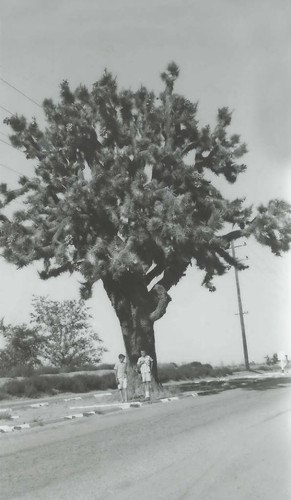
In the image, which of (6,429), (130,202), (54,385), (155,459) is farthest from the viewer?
(54,385)

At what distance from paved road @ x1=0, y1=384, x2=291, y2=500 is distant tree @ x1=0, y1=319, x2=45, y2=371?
45204 millimetres

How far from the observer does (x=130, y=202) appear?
1670 cm

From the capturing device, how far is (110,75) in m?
18.2

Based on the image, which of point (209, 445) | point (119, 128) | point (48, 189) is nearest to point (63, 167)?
point (48, 189)

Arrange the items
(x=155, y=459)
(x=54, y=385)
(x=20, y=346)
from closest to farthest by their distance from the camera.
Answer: (x=155, y=459) < (x=54, y=385) < (x=20, y=346)

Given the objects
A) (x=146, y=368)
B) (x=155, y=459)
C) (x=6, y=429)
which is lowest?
(x=155, y=459)

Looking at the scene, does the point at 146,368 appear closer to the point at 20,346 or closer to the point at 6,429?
the point at 6,429

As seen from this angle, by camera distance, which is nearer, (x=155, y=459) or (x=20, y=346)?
(x=155, y=459)

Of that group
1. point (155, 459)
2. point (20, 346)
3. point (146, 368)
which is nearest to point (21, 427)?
point (155, 459)

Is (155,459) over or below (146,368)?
below

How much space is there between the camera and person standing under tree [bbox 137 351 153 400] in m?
17.1

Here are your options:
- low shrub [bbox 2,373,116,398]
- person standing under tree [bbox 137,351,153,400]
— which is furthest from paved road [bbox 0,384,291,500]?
low shrub [bbox 2,373,116,398]

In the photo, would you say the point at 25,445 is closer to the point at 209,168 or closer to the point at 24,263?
the point at 24,263

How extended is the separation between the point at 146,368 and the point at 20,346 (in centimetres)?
4051
